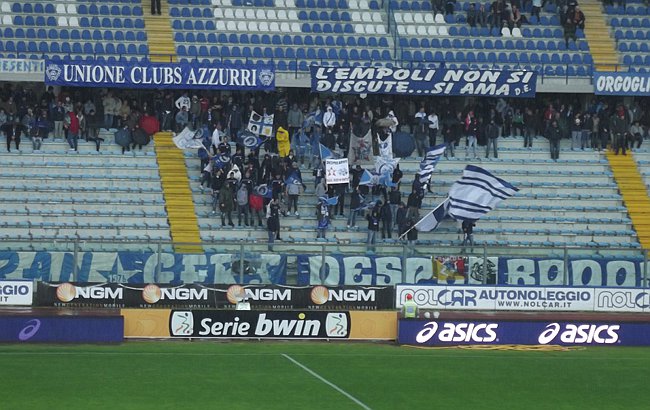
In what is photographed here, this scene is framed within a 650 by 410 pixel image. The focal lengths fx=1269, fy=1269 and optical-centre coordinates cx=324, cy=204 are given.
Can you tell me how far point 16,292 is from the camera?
105 feet

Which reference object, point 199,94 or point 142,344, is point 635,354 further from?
point 199,94

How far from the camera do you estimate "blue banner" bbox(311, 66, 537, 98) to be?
42.7 m

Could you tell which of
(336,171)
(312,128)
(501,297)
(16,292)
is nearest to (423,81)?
(312,128)

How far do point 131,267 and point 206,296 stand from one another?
209 centimetres

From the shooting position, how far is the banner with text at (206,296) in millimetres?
32125

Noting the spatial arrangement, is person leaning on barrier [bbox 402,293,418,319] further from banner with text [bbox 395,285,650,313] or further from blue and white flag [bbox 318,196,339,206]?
blue and white flag [bbox 318,196,339,206]

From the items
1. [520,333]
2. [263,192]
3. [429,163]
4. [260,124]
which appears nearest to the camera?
[520,333]

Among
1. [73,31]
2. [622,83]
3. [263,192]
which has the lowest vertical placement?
[263,192]

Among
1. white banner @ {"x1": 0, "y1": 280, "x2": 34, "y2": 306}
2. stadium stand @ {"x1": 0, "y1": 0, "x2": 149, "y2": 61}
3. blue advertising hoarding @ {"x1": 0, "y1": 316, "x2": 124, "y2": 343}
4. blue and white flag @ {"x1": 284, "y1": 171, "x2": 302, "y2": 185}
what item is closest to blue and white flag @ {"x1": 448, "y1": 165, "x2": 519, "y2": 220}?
blue and white flag @ {"x1": 284, "y1": 171, "x2": 302, "y2": 185}

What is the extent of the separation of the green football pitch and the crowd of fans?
9.50m

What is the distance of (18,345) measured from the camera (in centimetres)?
2941

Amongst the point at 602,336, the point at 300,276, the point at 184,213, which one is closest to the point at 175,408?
the point at 300,276

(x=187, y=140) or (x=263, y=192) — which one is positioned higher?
(x=187, y=140)

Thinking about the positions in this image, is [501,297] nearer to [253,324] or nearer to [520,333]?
[520,333]
